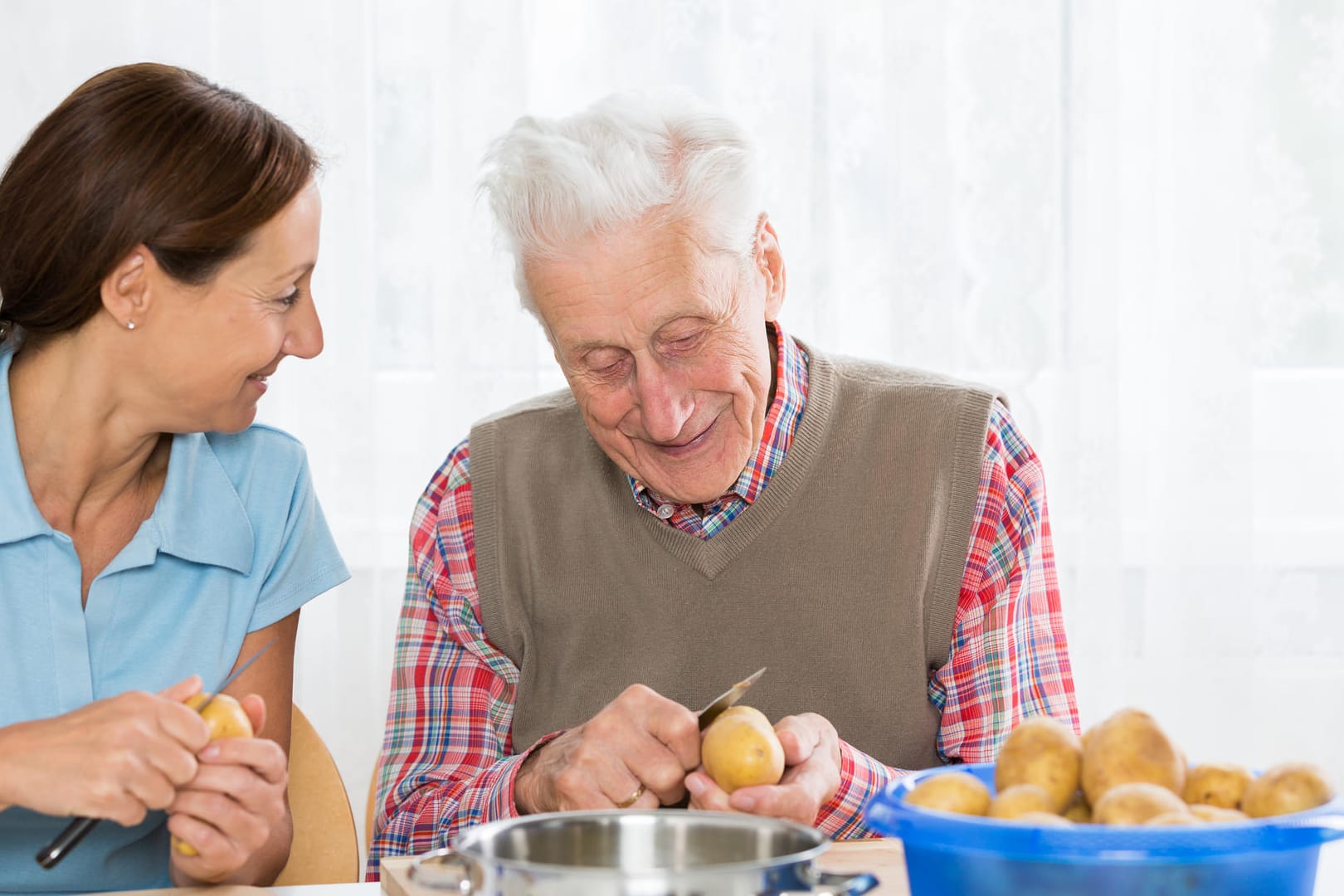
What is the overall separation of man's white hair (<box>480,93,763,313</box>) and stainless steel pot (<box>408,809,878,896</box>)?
0.74 m

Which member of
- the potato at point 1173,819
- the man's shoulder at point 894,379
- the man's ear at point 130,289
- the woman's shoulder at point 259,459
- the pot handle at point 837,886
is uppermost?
the man's ear at point 130,289

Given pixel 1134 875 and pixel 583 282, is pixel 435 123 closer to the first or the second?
pixel 583 282

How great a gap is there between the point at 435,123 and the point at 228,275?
3.74ft

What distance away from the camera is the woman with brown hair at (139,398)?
1522mm

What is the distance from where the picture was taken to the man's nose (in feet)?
4.91

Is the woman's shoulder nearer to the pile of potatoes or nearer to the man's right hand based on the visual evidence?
the man's right hand

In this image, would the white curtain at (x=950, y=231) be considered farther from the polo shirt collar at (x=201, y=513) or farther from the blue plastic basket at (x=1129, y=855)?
the blue plastic basket at (x=1129, y=855)

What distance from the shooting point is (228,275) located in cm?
156

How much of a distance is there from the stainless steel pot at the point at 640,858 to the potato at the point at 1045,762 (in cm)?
12

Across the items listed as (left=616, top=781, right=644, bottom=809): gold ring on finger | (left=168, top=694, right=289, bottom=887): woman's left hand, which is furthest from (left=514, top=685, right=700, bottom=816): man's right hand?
(left=168, top=694, right=289, bottom=887): woman's left hand

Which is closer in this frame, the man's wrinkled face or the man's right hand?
the man's right hand

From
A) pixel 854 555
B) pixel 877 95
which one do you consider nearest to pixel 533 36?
pixel 877 95

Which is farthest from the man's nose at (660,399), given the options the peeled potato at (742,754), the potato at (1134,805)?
the potato at (1134,805)

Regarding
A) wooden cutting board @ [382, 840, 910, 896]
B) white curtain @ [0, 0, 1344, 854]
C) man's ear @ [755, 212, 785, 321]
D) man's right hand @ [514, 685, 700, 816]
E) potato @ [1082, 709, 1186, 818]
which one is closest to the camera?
potato @ [1082, 709, 1186, 818]
